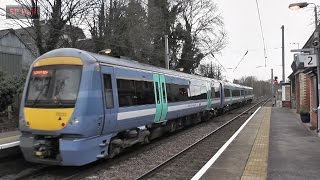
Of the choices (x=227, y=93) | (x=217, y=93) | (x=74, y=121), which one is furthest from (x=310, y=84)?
(x=74, y=121)

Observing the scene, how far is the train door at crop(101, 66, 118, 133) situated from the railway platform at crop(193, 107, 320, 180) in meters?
2.63

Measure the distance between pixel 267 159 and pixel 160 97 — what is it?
5417mm

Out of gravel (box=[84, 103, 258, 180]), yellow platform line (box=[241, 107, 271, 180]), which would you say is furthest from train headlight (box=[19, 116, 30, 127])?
yellow platform line (box=[241, 107, 271, 180])

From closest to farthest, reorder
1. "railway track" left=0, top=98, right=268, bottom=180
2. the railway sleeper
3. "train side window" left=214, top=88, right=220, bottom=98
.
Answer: "railway track" left=0, top=98, right=268, bottom=180, the railway sleeper, "train side window" left=214, top=88, right=220, bottom=98

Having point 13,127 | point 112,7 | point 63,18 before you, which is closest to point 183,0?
point 112,7

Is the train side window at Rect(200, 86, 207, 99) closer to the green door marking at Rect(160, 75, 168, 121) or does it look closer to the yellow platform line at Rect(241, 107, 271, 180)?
the green door marking at Rect(160, 75, 168, 121)

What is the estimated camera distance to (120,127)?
11703mm

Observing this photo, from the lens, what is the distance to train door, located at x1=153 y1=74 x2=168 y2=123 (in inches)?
595

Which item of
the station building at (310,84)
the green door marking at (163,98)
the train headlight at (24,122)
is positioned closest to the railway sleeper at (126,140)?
the green door marking at (163,98)

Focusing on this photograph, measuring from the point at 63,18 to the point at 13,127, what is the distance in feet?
26.6

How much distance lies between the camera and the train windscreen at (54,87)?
10.0m

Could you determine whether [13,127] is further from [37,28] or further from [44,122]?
[44,122]

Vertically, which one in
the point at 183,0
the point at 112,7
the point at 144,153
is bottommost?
the point at 144,153

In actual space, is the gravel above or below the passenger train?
below
